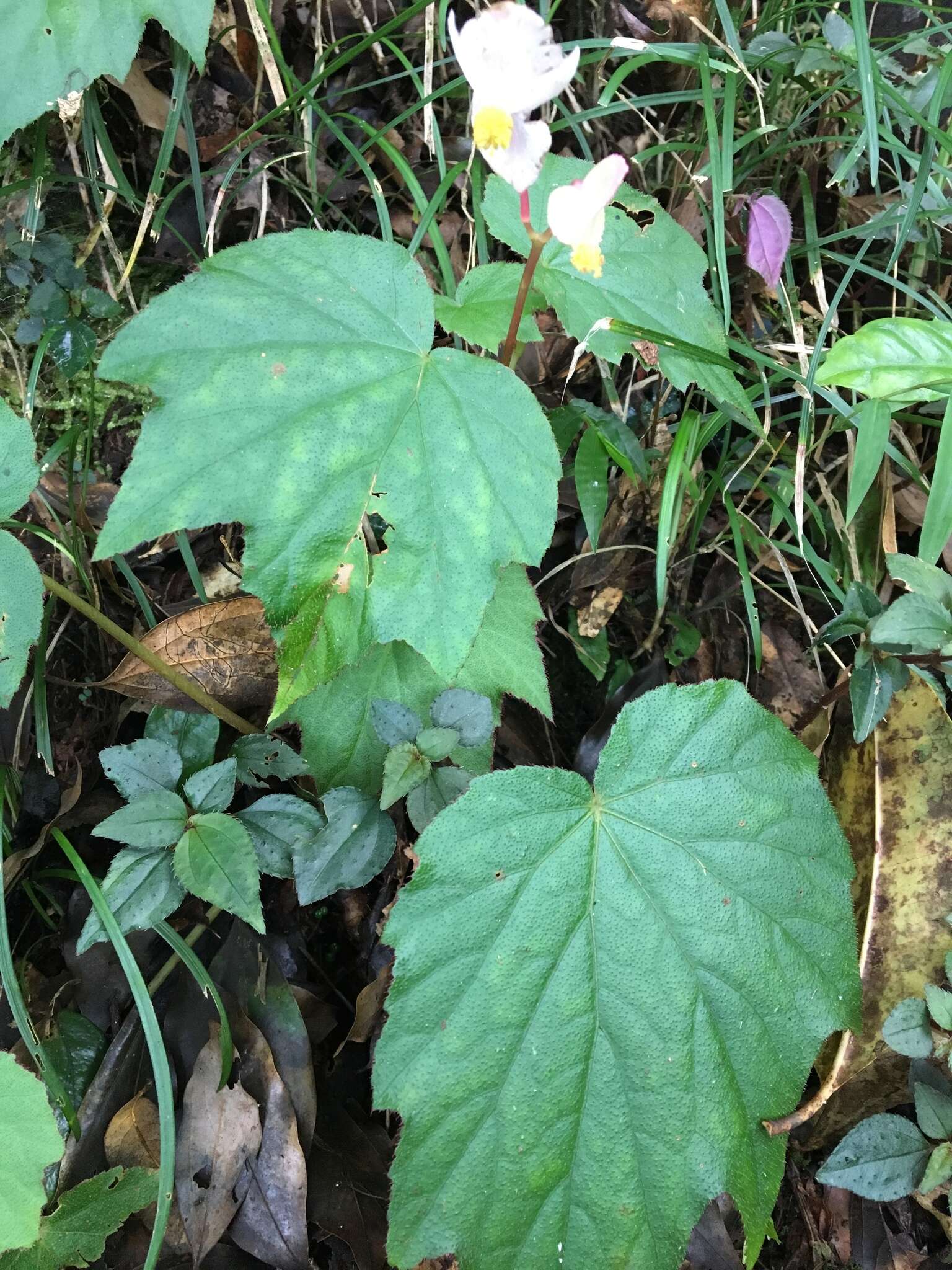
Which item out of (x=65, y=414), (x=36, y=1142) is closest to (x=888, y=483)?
(x=65, y=414)

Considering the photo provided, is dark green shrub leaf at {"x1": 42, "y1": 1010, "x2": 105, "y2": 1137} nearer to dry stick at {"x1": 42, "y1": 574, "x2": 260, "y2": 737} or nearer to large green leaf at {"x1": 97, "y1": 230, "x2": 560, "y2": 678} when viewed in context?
dry stick at {"x1": 42, "y1": 574, "x2": 260, "y2": 737}

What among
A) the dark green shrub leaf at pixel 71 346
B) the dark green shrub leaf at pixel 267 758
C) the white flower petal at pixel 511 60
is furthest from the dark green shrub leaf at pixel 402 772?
the dark green shrub leaf at pixel 71 346

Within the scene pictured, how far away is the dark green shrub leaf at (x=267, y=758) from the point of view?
1.55 metres

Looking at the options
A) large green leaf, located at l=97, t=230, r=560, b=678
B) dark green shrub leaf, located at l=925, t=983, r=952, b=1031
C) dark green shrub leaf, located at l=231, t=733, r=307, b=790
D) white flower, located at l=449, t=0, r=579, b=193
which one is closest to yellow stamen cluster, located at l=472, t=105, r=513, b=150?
white flower, located at l=449, t=0, r=579, b=193

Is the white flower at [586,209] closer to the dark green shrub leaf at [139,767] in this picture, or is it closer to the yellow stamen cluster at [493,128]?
the yellow stamen cluster at [493,128]

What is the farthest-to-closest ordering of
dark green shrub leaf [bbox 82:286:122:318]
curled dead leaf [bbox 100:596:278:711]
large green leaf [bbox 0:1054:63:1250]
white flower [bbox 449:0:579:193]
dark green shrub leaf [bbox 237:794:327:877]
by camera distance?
dark green shrub leaf [bbox 82:286:122:318], curled dead leaf [bbox 100:596:278:711], dark green shrub leaf [bbox 237:794:327:877], large green leaf [bbox 0:1054:63:1250], white flower [bbox 449:0:579:193]

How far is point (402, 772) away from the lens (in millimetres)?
1379

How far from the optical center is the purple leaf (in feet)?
5.73

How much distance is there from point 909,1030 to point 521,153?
1.47m

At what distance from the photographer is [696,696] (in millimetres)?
1415

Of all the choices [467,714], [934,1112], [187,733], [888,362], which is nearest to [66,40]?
[187,733]

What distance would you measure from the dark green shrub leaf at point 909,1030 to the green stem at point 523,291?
1253 mm

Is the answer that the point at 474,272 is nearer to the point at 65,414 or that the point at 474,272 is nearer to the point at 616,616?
the point at 616,616

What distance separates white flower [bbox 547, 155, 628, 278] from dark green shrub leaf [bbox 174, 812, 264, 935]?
103cm
